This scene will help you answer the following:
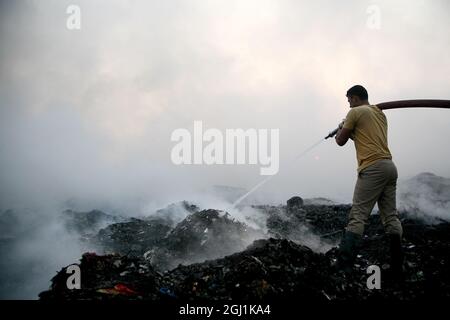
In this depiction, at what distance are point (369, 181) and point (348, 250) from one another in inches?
32.5

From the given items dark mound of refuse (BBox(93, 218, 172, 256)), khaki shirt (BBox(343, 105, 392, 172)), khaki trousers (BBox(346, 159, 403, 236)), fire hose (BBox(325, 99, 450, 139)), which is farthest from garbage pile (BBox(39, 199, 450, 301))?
fire hose (BBox(325, 99, 450, 139))

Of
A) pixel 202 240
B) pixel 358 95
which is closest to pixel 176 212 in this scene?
pixel 202 240

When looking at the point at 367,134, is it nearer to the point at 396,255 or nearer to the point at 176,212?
the point at 396,255

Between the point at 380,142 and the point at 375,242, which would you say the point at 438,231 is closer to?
the point at 375,242

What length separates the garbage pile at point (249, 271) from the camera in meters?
3.52

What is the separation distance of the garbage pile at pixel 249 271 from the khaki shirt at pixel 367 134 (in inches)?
54.5

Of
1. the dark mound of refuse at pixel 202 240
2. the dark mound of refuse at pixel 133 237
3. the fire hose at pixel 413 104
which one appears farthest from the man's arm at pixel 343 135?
the dark mound of refuse at pixel 133 237

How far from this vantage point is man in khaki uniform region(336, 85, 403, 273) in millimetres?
3957

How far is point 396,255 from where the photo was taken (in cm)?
399

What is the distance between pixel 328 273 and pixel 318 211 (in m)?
5.59
